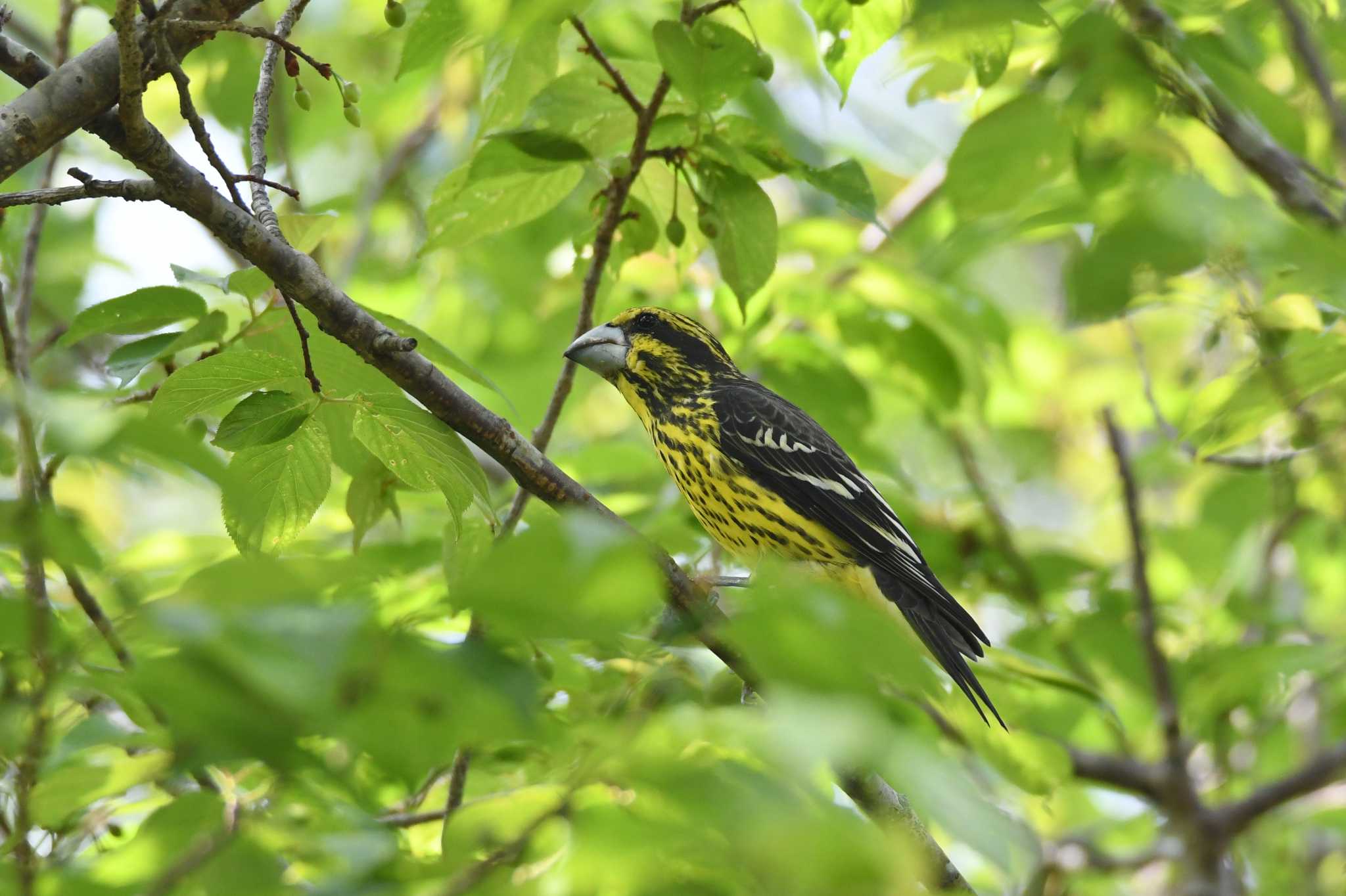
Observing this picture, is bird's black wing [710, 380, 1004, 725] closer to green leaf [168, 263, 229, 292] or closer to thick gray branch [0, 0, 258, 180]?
green leaf [168, 263, 229, 292]

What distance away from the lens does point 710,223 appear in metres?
3.90

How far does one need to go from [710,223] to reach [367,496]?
1.37 meters

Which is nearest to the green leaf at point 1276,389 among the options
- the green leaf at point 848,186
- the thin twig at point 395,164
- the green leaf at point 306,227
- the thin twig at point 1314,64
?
the thin twig at point 1314,64

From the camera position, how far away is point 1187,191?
1.78 m

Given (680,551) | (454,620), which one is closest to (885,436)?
(680,551)

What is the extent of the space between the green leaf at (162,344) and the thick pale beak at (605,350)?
1.87 m

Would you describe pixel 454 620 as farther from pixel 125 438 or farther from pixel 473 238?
pixel 125 438

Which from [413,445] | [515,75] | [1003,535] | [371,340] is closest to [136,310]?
[371,340]

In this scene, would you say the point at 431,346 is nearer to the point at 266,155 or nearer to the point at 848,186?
the point at 266,155

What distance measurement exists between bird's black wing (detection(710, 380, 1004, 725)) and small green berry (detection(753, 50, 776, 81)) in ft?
7.60

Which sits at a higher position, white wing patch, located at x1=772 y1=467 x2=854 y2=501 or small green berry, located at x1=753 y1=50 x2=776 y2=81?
small green berry, located at x1=753 y1=50 x2=776 y2=81

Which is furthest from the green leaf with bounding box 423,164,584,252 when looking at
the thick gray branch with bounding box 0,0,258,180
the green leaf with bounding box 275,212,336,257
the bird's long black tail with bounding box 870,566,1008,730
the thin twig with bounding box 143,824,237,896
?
the thin twig with bounding box 143,824,237,896

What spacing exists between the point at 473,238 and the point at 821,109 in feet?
9.31

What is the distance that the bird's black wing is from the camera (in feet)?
17.9
